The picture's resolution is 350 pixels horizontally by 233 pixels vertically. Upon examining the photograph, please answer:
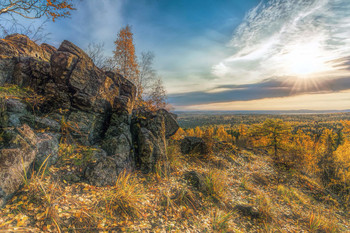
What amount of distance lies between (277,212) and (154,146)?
6.77m

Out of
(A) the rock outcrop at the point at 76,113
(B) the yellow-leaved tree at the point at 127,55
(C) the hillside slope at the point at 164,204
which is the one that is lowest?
(C) the hillside slope at the point at 164,204

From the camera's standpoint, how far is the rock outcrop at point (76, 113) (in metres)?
5.18

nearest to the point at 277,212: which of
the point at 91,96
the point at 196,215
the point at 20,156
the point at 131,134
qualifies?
the point at 196,215

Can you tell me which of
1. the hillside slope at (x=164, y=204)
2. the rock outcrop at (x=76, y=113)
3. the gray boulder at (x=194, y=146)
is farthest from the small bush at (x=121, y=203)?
the gray boulder at (x=194, y=146)

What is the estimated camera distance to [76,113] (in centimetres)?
672

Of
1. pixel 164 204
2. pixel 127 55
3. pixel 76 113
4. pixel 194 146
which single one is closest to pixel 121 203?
pixel 164 204

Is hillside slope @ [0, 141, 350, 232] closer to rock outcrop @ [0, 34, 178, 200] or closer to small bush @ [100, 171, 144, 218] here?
small bush @ [100, 171, 144, 218]

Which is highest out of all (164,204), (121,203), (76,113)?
(76,113)

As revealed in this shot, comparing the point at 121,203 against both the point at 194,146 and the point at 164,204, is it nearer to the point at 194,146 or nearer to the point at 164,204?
the point at 164,204

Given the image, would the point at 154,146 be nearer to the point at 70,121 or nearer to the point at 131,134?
the point at 131,134

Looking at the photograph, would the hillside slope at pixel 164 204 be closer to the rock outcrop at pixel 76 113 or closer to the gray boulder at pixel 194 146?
the rock outcrop at pixel 76 113

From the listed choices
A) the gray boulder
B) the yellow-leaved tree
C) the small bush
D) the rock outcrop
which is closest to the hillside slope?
the small bush

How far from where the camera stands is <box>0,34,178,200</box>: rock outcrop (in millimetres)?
5180

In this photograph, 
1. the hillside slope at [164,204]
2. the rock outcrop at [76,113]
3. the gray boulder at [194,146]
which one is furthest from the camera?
the gray boulder at [194,146]
